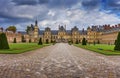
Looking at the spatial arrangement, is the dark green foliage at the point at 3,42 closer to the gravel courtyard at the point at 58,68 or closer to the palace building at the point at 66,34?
the gravel courtyard at the point at 58,68

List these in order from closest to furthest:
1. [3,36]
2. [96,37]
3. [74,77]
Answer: [74,77] → [3,36] → [96,37]

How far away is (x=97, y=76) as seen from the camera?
7.80m

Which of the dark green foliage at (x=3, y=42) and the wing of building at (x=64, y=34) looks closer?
the dark green foliage at (x=3, y=42)

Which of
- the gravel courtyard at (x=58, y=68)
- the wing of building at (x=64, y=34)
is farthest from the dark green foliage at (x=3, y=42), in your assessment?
the wing of building at (x=64, y=34)

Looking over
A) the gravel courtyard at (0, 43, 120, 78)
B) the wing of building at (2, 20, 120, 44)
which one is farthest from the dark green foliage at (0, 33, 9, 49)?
the wing of building at (2, 20, 120, 44)

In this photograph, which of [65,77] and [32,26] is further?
[32,26]

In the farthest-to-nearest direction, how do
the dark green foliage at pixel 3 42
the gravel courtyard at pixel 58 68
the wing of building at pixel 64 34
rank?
the wing of building at pixel 64 34 → the dark green foliage at pixel 3 42 → the gravel courtyard at pixel 58 68

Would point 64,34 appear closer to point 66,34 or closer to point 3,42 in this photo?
point 66,34

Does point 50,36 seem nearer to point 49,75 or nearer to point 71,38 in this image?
point 71,38

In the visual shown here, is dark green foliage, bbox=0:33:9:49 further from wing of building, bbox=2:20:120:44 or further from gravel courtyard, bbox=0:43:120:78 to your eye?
wing of building, bbox=2:20:120:44

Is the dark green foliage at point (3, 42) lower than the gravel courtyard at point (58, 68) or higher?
higher

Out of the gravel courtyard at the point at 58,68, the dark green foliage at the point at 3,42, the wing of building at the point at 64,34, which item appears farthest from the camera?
the wing of building at the point at 64,34

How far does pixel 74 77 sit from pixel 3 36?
20172 mm

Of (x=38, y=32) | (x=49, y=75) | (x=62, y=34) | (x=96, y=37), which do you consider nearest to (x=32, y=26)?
(x=38, y=32)
